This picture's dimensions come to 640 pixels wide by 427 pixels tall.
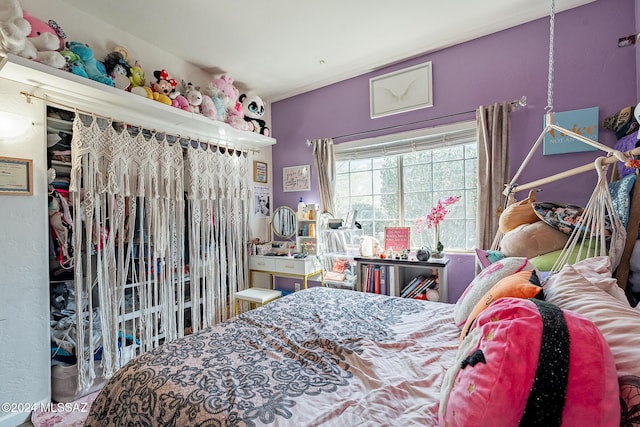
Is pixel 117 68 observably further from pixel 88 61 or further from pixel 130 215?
pixel 130 215

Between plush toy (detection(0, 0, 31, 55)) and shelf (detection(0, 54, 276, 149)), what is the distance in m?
0.06

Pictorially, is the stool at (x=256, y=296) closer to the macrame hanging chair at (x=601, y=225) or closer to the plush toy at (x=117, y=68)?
the plush toy at (x=117, y=68)

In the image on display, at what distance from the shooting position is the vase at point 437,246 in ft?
8.34

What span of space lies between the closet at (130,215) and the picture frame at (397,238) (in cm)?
170

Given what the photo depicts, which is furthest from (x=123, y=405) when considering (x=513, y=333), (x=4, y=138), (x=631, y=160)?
(x=631, y=160)

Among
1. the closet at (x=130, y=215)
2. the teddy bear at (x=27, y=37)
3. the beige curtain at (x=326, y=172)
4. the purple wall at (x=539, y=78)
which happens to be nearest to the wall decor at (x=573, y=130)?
the purple wall at (x=539, y=78)

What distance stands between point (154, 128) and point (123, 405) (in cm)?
220

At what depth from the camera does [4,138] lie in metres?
1.69

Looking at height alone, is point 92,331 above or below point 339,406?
below

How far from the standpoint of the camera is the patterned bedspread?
0.85m

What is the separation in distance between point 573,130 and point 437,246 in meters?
1.34

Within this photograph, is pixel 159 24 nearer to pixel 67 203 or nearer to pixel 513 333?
pixel 67 203

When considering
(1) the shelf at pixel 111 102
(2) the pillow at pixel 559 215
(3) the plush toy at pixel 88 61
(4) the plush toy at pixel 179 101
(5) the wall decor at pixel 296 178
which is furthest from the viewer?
(5) the wall decor at pixel 296 178

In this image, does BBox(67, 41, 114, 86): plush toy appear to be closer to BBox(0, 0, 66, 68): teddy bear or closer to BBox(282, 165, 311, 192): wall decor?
BBox(0, 0, 66, 68): teddy bear
